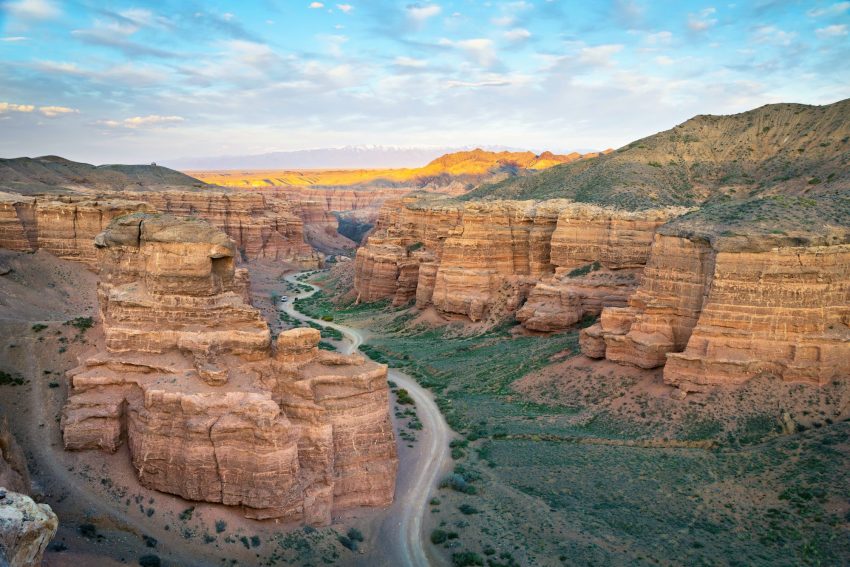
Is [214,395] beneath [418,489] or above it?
above

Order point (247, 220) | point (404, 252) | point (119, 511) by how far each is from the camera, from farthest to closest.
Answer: point (247, 220) → point (404, 252) → point (119, 511)

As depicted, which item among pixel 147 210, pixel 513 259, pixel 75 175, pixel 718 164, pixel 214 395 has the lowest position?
pixel 214 395

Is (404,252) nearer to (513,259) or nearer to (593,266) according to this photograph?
(513,259)

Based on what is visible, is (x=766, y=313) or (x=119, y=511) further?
(x=766, y=313)

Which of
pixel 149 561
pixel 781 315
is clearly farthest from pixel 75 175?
pixel 781 315

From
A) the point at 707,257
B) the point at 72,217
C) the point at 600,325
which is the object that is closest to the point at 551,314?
the point at 600,325

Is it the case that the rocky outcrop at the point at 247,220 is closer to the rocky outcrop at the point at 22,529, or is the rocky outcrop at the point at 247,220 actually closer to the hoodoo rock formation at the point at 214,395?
the hoodoo rock formation at the point at 214,395

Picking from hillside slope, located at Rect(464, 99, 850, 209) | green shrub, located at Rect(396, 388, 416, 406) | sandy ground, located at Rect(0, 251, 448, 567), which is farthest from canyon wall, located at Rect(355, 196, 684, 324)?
sandy ground, located at Rect(0, 251, 448, 567)

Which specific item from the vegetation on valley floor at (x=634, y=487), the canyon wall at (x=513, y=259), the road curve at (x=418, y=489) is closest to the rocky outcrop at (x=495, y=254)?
the canyon wall at (x=513, y=259)

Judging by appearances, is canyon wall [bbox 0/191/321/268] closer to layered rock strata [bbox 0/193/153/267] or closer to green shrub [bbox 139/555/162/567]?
layered rock strata [bbox 0/193/153/267]
